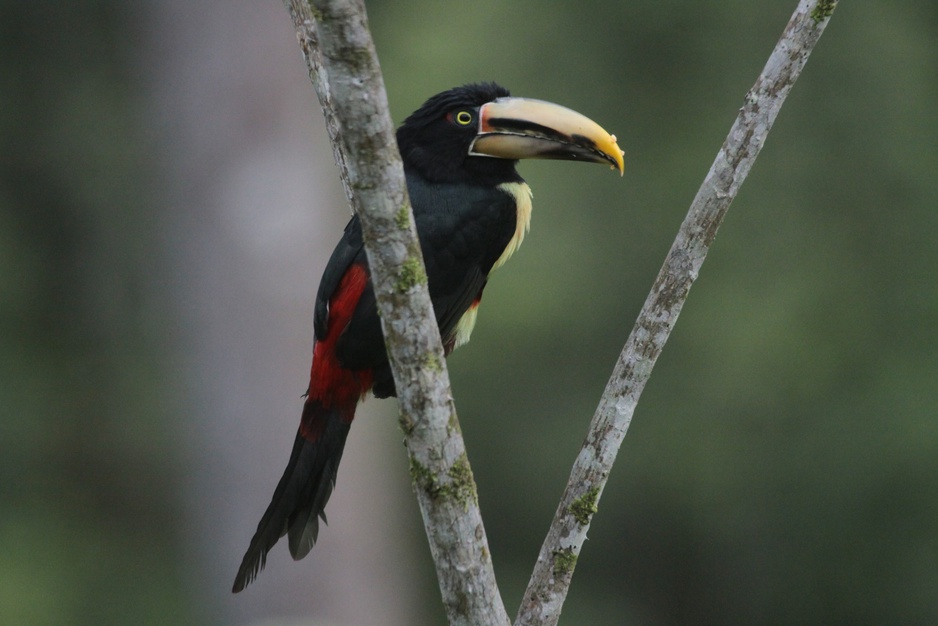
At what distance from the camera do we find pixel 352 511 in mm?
5703

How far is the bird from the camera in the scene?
2994 millimetres

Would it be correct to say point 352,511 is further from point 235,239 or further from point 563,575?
point 563,575

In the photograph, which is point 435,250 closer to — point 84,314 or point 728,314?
point 728,314

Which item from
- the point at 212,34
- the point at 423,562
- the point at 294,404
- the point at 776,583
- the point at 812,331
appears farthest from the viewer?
the point at 423,562

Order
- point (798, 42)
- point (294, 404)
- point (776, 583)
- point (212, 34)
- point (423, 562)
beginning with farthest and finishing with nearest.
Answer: point (423, 562), point (776, 583), point (212, 34), point (294, 404), point (798, 42)

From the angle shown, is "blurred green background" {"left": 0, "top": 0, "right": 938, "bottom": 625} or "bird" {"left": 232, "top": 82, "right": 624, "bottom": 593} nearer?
"bird" {"left": 232, "top": 82, "right": 624, "bottom": 593}

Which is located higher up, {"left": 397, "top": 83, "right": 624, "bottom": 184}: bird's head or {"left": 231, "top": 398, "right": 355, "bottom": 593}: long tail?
{"left": 397, "top": 83, "right": 624, "bottom": 184}: bird's head

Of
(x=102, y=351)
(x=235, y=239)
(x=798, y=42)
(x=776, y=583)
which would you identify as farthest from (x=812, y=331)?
(x=798, y=42)

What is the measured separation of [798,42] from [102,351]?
20.7ft

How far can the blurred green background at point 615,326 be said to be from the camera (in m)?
7.37

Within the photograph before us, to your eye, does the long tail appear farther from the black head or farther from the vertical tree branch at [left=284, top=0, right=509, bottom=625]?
the vertical tree branch at [left=284, top=0, right=509, bottom=625]

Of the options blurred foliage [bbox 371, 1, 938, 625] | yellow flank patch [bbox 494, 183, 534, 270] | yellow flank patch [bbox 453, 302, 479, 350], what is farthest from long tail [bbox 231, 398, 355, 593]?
blurred foliage [bbox 371, 1, 938, 625]

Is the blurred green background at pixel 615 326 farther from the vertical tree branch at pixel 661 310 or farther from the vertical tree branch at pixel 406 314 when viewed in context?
the vertical tree branch at pixel 406 314

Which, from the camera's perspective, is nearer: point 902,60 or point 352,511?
point 352,511
